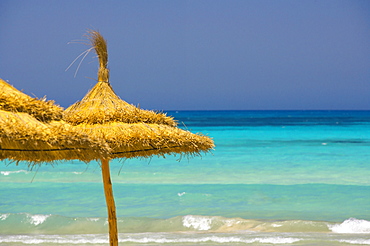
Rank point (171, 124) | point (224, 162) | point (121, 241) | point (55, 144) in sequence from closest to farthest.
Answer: point (55, 144) → point (171, 124) → point (121, 241) → point (224, 162)

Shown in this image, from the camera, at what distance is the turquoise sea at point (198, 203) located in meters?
6.34

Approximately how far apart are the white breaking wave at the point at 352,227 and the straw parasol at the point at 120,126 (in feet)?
12.1

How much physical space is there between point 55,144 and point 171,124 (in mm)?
1301

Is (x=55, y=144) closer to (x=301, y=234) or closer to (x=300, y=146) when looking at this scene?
(x=301, y=234)

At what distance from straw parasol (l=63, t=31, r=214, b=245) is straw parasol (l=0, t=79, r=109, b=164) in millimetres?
355

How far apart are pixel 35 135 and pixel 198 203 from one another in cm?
641

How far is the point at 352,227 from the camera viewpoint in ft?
22.0

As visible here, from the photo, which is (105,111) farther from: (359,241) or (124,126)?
(359,241)

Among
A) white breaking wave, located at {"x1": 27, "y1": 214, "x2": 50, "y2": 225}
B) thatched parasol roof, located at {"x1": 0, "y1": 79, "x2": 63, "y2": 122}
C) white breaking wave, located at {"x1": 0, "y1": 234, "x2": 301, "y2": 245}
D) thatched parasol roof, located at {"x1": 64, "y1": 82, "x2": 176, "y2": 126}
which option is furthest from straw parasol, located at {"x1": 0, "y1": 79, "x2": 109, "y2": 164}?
white breaking wave, located at {"x1": 27, "y1": 214, "x2": 50, "y2": 225}

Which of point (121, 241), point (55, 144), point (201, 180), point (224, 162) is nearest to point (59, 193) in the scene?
point (201, 180)

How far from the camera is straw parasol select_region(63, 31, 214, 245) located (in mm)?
3289

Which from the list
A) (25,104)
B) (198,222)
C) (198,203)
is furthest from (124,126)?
(198,203)

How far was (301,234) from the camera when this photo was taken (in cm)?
632

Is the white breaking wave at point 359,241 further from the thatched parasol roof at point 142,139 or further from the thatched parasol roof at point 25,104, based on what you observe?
the thatched parasol roof at point 25,104
